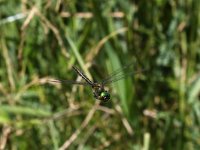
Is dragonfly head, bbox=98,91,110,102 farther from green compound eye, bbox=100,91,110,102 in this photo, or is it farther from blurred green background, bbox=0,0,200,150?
blurred green background, bbox=0,0,200,150

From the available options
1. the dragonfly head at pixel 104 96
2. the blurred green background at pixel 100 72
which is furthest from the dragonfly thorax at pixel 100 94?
the blurred green background at pixel 100 72

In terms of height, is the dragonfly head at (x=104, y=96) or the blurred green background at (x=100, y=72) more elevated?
the dragonfly head at (x=104, y=96)

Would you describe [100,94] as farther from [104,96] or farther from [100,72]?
[100,72]

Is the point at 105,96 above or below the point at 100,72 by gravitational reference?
above

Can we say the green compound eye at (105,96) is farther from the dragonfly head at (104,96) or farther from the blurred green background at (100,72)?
the blurred green background at (100,72)

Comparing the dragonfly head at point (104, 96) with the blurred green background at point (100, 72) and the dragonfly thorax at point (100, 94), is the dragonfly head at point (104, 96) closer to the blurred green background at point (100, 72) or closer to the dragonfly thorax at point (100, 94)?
the dragonfly thorax at point (100, 94)

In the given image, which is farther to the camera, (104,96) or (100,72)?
(100,72)

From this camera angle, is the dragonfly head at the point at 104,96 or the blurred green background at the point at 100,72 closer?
the dragonfly head at the point at 104,96

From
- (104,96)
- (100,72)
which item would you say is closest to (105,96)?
(104,96)

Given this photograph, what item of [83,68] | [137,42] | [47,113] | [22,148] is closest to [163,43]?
[137,42]

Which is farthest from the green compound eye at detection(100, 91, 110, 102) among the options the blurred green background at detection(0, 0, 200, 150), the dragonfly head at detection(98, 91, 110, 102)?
the blurred green background at detection(0, 0, 200, 150)
